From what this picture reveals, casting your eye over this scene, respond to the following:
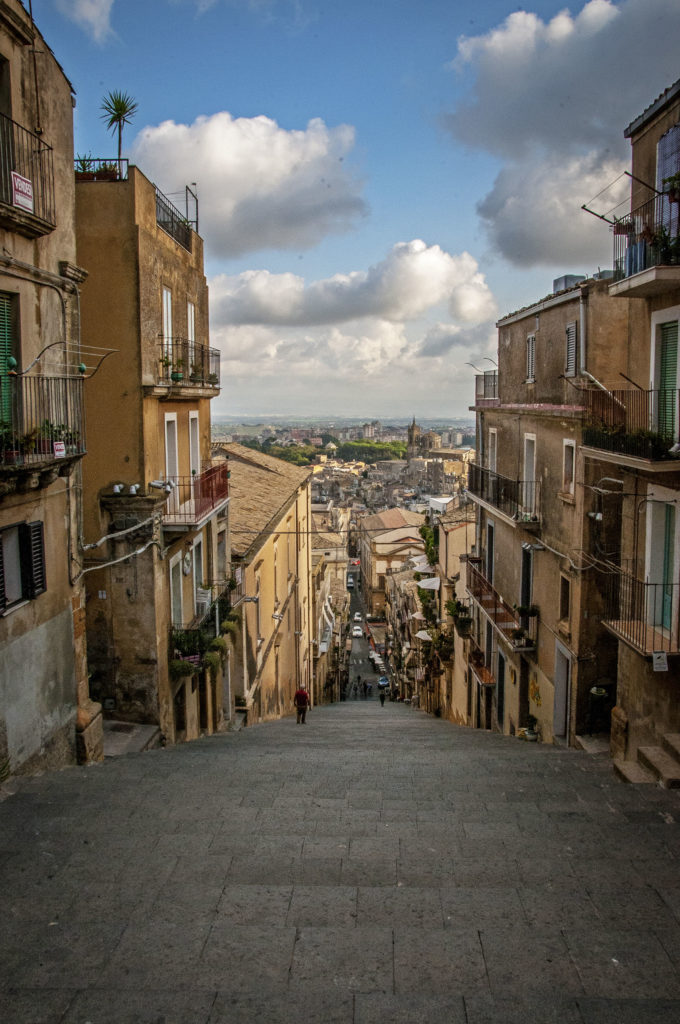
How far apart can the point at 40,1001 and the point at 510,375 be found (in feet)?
62.3

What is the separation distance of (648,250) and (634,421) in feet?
8.96

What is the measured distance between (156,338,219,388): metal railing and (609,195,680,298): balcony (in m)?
8.93

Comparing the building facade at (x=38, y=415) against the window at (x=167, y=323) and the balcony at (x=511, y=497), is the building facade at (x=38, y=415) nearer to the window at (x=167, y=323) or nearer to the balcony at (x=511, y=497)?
the window at (x=167, y=323)

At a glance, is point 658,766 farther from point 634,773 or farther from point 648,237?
point 648,237

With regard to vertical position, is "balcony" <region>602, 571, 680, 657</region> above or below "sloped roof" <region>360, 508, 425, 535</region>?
above

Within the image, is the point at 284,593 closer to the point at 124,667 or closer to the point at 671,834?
the point at 124,667

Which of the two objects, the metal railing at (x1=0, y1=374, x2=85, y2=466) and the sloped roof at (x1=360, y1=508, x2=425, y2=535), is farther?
the sloped roof at (x1=360, y1=508, x2=425, y2=535)

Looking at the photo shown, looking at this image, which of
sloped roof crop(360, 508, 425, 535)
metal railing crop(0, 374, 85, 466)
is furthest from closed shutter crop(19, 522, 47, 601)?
sloped roof crop(360, 508, 425, 535)

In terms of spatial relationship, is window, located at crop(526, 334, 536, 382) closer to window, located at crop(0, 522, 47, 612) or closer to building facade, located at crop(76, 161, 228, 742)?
building facade, located at crop(76, 161, 228, 742)

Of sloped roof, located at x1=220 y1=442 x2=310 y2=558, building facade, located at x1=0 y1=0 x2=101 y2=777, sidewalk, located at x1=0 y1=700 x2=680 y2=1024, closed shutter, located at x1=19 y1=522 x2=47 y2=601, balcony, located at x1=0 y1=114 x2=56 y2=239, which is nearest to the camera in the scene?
sidewalk, located at x1=0 y1=700 x2=680 y2=1024

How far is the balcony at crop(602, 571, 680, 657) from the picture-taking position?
11.9 meters

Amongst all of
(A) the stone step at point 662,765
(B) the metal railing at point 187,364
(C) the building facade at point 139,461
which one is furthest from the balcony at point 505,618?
(B) the metal railing at point 187,364

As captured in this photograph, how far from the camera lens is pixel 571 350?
648 inches

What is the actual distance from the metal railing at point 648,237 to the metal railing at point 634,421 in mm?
1848
